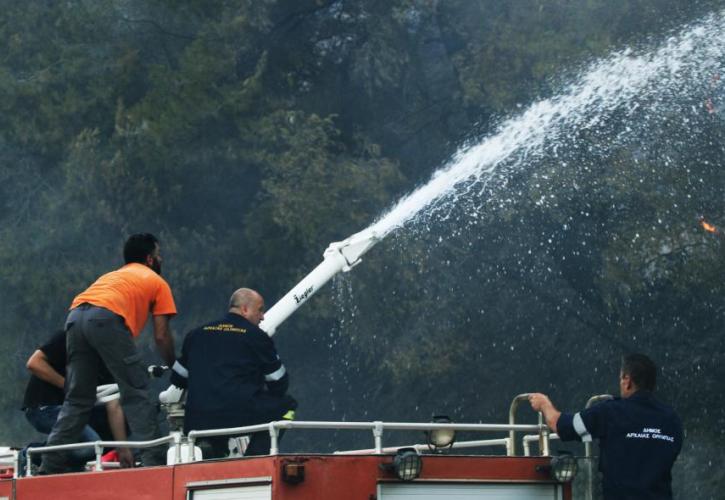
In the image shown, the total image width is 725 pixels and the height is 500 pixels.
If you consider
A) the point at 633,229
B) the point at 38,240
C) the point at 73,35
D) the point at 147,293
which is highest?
the point at 73,35

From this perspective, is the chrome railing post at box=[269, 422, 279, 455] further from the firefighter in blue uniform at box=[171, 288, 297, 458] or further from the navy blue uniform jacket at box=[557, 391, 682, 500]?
the navy blue uniform jacket at box=[557, 391, 682, 500]

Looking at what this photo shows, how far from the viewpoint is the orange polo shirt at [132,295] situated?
32.1 feet

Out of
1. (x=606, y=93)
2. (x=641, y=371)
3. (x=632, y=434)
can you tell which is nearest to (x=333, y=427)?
(x=632, y=434)

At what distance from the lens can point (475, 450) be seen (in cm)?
2770

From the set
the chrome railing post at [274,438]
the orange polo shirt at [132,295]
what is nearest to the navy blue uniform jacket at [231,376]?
the orange polo shirt at [132,295]

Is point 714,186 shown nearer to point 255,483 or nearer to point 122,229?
point 122,229

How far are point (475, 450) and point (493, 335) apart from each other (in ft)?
7.45

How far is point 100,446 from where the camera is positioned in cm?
904

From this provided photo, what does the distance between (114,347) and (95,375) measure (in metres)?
A: 0.31

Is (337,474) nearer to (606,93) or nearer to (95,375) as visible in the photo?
(95,375)

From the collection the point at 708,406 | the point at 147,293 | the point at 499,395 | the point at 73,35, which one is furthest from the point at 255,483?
the point at 73,35

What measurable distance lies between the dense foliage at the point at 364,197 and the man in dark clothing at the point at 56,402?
1566 cm

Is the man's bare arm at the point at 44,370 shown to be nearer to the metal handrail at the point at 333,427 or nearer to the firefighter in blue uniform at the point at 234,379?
the firefighter in blue uniform at the point at 234,379

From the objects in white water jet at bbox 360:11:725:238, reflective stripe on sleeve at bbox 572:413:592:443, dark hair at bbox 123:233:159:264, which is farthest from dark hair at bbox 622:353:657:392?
white water jet at bbox 360:11:725:238
